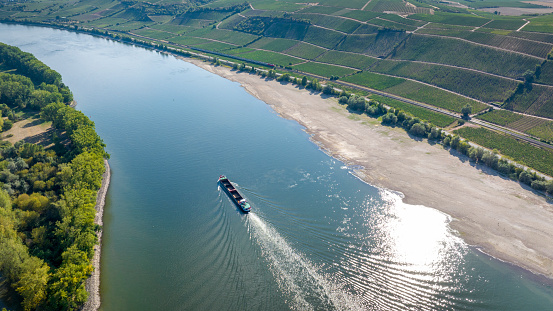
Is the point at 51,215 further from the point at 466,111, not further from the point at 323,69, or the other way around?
the point at 323,69

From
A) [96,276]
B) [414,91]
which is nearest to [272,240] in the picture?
[96,276]

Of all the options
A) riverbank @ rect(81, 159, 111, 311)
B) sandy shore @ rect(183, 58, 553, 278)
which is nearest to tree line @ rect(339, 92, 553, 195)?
sandy shore @ rect(183, 58, 553, 278)

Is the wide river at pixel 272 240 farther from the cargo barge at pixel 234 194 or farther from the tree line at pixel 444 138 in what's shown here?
the tree line at pixel 444 138

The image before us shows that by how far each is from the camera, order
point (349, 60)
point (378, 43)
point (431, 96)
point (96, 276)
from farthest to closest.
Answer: point (349, 60) < point (378, 43) < point (431, 96) < point (96, 276)

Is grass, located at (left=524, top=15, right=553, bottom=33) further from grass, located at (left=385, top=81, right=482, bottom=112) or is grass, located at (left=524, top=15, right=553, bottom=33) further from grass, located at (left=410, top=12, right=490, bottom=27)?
grass, located at (left=385, top=81, right=482, bottom=112)

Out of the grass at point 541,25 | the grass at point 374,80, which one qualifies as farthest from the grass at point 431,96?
the grass at point 541,25
